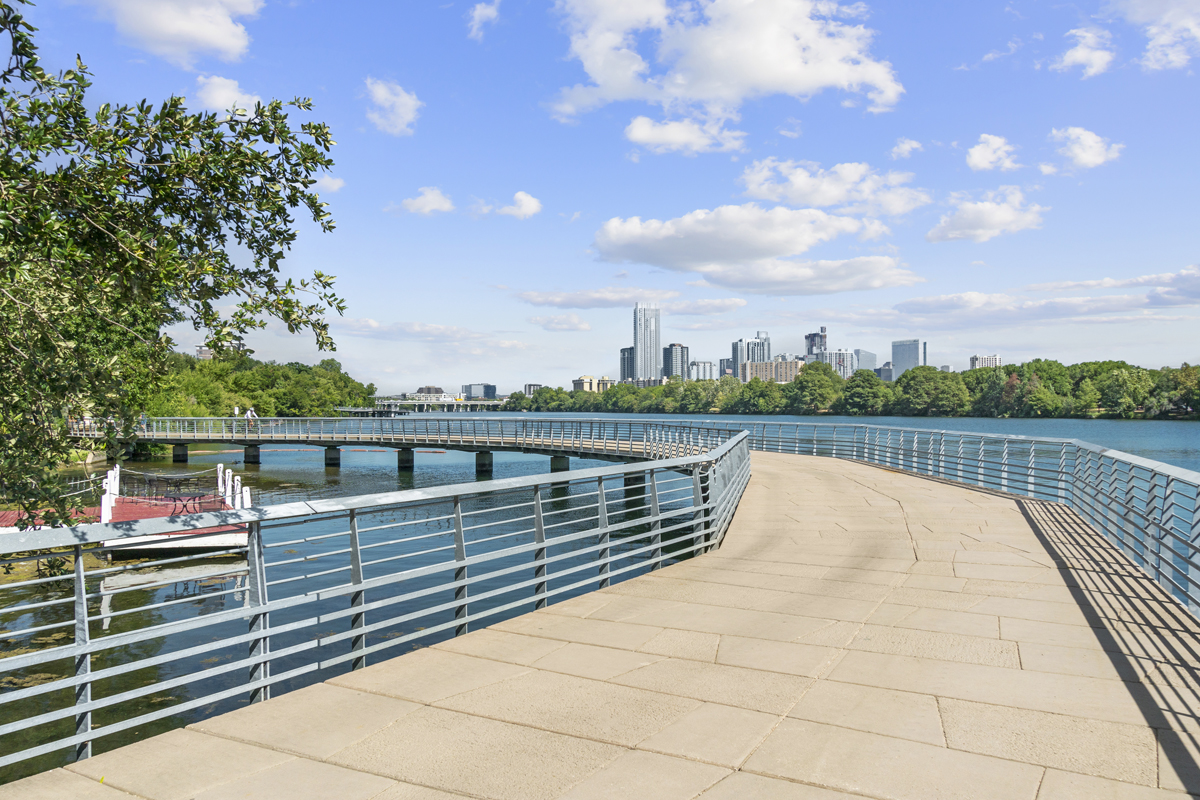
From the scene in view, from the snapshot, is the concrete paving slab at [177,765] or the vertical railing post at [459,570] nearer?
the concrete paving slab at [177,765]

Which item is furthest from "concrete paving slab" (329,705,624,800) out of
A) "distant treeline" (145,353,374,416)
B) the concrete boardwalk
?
"distant treeline" (145,353,374,416)

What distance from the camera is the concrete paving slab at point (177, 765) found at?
4.05 meters

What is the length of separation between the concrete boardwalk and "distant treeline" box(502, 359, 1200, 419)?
12328 cm

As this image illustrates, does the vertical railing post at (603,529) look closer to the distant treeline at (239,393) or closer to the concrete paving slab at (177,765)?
the concrete paving slab at (177,765)

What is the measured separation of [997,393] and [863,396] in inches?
1016

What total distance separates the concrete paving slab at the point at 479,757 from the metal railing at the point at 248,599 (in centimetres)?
106

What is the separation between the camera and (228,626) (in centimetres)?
1509

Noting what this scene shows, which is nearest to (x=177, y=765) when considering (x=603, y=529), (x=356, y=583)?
(x=356, y=583)

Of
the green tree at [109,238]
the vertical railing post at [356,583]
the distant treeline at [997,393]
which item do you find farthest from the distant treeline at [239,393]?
the distant treeline at [997,393]

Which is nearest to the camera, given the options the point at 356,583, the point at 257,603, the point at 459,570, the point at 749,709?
the point at 749,709

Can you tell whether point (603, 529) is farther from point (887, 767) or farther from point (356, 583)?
point (887, 767)

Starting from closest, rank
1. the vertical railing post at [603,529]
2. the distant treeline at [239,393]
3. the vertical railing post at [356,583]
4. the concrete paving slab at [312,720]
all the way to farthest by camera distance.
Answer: the concrete paving slab at [312,720], the vertical railing post at [356,583], the vertical railing post at [603,529], the distant treeline at [239,393]

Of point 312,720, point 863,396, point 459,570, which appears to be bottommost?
point 312,720

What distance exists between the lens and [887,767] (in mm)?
4273
